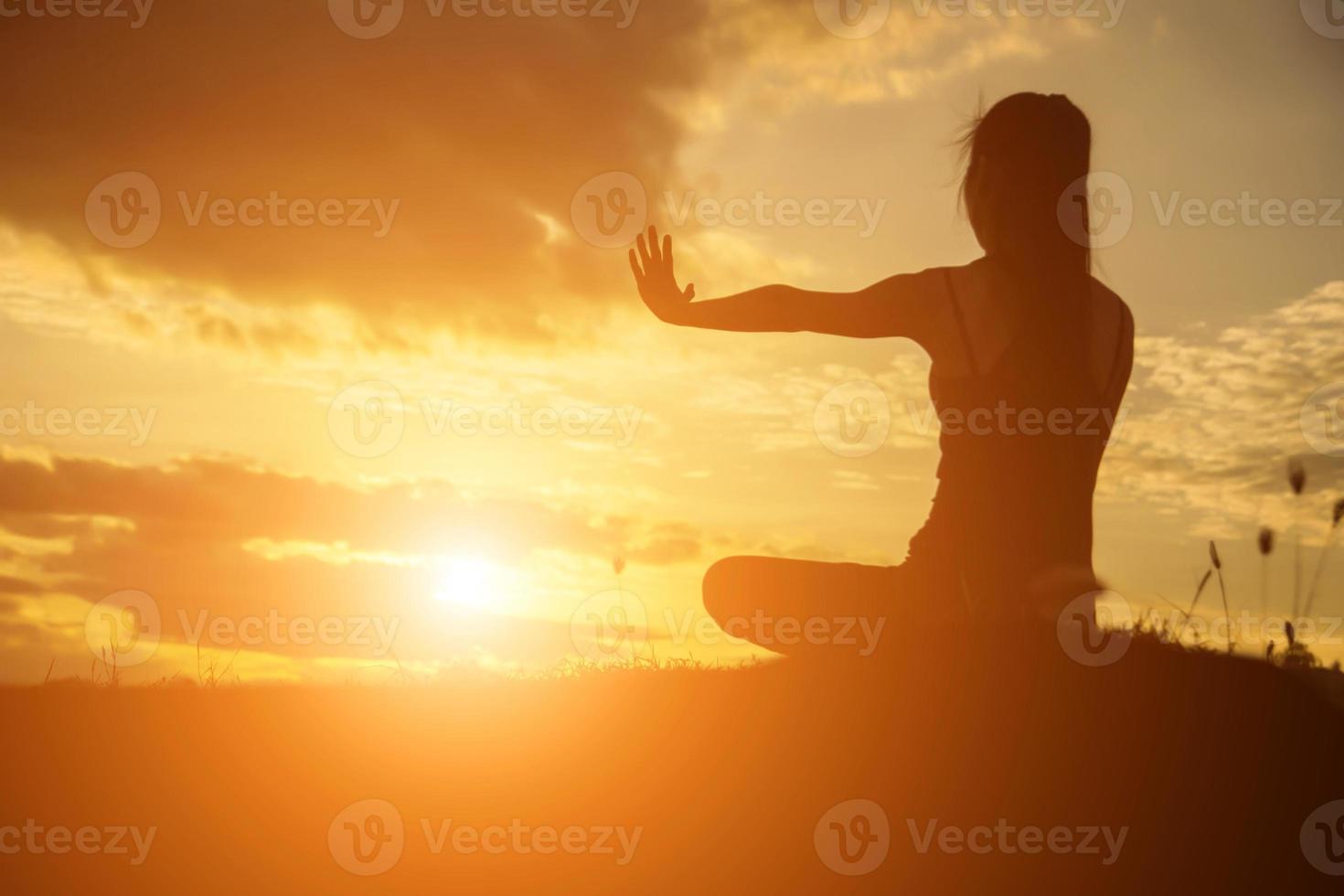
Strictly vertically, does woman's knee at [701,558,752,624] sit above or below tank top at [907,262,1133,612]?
below

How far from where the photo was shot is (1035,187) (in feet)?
15.7

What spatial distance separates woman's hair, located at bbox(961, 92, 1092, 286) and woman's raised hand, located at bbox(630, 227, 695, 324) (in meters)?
1.40

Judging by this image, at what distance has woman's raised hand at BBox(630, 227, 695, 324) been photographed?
492 cm

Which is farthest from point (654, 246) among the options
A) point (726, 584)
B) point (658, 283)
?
point (726, 584)

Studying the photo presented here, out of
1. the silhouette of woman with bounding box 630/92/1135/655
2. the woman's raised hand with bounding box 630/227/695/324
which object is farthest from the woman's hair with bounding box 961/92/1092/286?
the woman's raised hand with bounding box 630/227/695/324

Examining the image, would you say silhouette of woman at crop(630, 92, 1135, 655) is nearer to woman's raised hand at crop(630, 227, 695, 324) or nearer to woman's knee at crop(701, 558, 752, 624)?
woman's raised hand at crop(630, 227, 695, 324)

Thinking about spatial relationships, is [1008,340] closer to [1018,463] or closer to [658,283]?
[1018,463]

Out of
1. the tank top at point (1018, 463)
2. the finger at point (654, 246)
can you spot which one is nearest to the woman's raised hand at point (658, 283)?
the finger at point (654, 246)

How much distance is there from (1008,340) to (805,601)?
1523 millimetres

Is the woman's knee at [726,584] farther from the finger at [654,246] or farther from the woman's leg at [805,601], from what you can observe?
the finger at [654,246]

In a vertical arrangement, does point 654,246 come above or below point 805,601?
above

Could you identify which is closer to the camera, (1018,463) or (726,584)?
(1018,463)

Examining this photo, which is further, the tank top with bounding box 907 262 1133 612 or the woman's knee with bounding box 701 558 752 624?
the woman's knee with bounding box 701 558 752 624

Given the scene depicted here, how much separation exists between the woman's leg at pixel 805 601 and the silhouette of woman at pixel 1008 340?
10.1 inches
